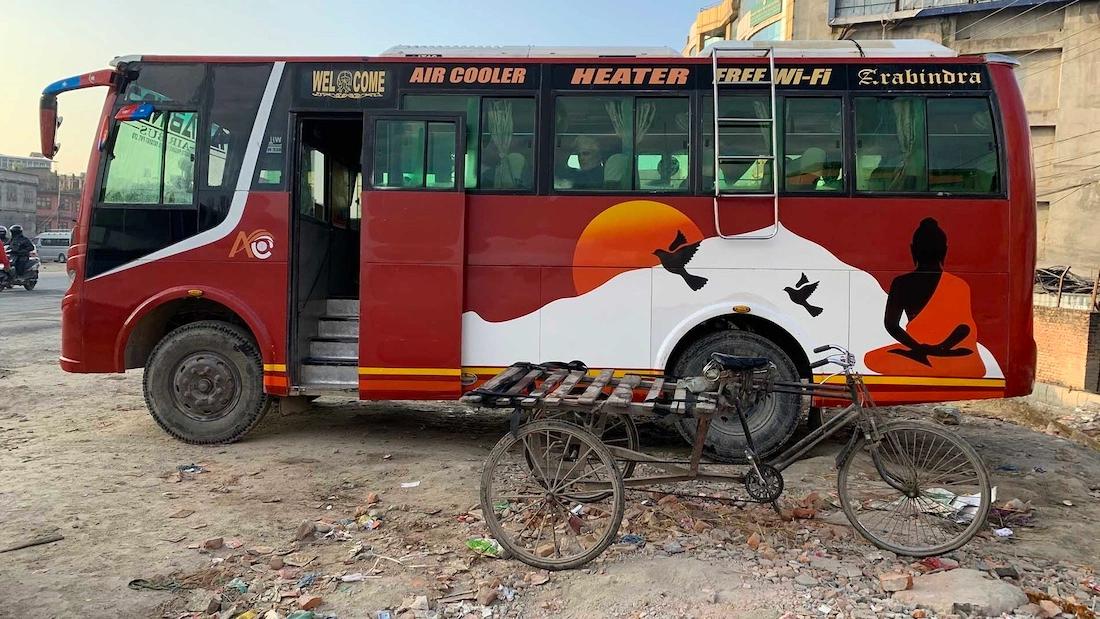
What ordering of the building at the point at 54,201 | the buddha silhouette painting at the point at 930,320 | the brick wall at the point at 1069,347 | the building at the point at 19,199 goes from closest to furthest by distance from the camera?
the buddha silhouette painting at the point at 930,320 < the brick wall at the point at 1069,347 < the building at the point at 19,199 < the building at the point at 54,201

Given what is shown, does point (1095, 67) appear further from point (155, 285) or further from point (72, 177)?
point (72, 177)

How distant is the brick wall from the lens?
1242 centimetres

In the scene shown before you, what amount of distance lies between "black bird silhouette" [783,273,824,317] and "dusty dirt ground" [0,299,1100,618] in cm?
128

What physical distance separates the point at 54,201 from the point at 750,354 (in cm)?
7554

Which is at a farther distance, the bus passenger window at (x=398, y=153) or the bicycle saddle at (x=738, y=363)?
the bus passenger window at (x=398, y=153)

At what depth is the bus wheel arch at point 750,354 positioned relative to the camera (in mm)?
5742

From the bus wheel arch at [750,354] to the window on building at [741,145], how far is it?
1101 millimetres

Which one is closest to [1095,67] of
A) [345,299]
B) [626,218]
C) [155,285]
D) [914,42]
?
[914,42]

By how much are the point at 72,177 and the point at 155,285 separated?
76.0 m

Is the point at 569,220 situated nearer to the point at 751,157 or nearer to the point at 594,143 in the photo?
the point at 594,143

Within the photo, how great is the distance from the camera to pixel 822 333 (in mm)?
5613

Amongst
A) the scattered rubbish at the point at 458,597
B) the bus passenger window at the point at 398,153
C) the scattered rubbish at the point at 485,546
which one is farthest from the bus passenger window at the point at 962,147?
the scattered rubbish at the point at 458,597

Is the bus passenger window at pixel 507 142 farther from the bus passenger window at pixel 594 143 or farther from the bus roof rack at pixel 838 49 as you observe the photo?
the bus roof rack at pixel 838 49

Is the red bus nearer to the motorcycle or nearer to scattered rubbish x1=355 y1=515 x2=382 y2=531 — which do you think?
scattered rubbish x1=355 y1=515 x2=382 y2=531
